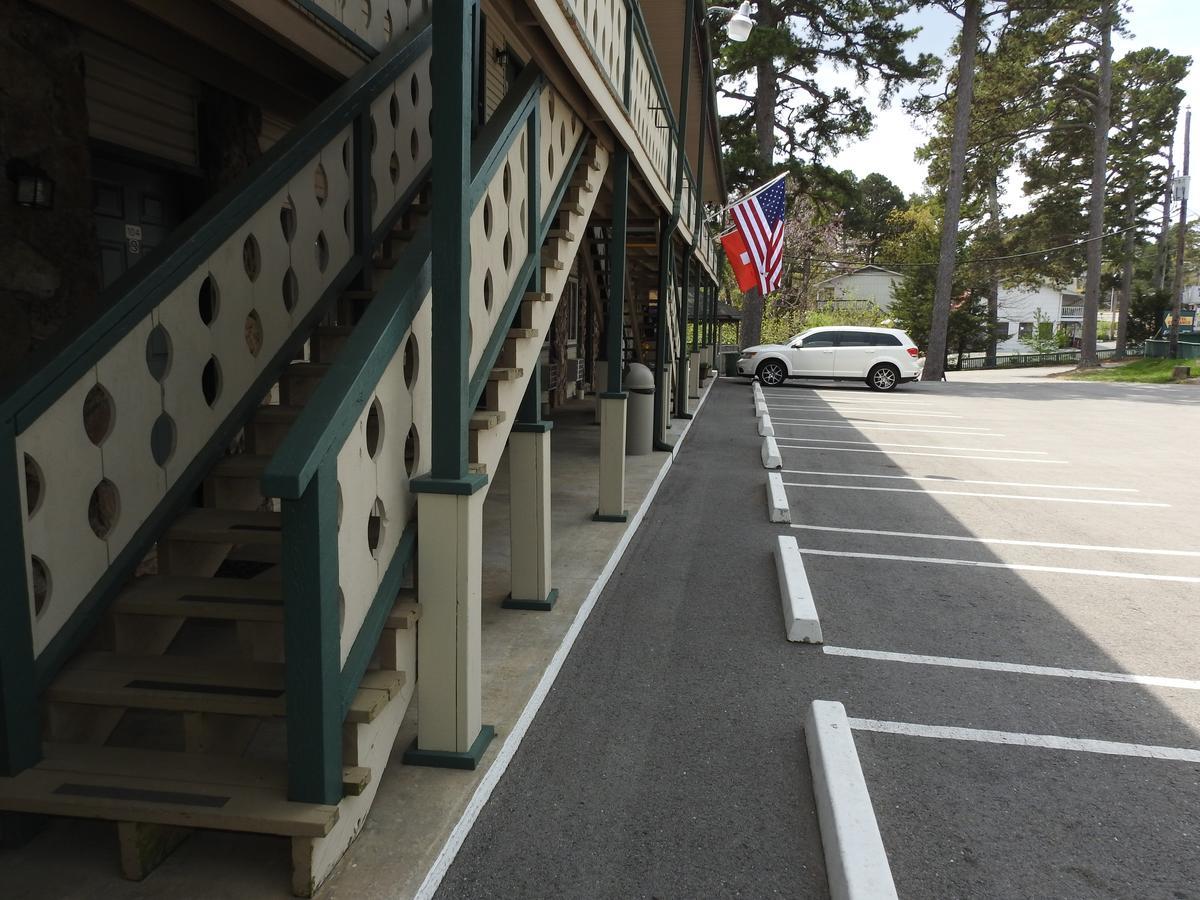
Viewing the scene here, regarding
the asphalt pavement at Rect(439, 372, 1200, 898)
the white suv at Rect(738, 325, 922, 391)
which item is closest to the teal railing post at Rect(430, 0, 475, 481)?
the asphalt pavement at Rect(439, 372, 1200, 898)

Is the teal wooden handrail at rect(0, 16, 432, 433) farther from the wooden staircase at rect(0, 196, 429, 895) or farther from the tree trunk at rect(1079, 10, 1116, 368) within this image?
the tree trunk at rect(1079, 10, 1116, 368)

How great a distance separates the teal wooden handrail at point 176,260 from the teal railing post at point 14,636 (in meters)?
0.16

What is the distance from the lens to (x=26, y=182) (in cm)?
397

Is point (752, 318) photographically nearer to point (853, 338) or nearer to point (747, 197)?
point (853, 338)

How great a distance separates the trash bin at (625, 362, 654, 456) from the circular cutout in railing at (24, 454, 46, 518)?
26.9 feet

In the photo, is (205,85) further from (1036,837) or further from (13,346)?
(1036,837)

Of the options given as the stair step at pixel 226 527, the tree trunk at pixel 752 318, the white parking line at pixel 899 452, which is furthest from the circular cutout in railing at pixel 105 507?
the tree trunk at pixel 752 318

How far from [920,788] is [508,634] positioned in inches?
89.8

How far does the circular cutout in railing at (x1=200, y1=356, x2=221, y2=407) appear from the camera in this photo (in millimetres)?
3914

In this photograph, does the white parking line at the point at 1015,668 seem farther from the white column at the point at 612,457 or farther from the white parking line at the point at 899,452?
the white parking line at the point at 899,452

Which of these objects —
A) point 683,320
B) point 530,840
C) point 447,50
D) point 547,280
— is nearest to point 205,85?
point 547,280

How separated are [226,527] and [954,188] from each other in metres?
29.7

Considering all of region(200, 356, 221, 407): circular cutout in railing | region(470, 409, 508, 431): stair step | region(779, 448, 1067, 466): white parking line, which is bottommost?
region(779, 448, 1067, 466): white parking line

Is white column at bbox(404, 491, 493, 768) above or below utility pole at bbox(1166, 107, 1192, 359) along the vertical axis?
below
